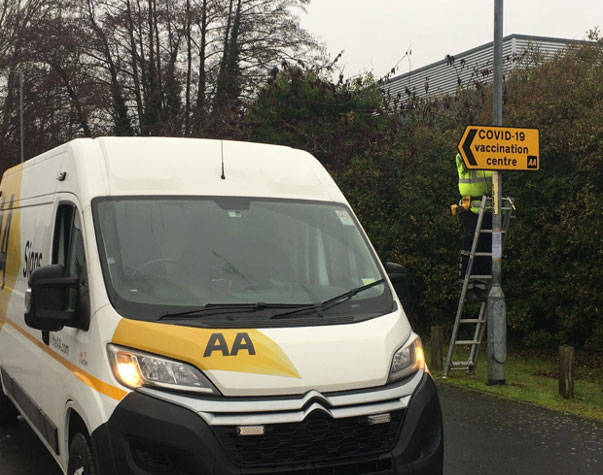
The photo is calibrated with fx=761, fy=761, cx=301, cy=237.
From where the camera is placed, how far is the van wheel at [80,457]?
→ 3.87 metres

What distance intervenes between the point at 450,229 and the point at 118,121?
64.4 feet

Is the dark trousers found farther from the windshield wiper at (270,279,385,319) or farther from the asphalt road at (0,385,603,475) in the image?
the windshield wiper at (270,279,385,319)

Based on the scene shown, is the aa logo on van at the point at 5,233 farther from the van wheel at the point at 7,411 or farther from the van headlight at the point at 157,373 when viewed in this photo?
the van headlight at the point at 157,373

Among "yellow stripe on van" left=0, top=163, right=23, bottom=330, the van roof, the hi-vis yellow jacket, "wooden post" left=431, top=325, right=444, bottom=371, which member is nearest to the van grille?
the van roof

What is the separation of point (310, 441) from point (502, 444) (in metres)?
3.19

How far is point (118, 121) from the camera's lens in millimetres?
28688

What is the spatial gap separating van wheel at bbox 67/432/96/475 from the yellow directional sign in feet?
18.8

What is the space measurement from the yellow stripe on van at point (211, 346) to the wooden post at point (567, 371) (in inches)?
203

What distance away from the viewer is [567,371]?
26.3 feet

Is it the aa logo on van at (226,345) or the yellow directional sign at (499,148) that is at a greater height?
the yellow directional sign at (499,148)

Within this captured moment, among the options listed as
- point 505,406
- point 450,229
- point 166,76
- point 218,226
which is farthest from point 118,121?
point 218,226

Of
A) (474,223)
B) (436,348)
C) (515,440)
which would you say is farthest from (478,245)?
(515,440)

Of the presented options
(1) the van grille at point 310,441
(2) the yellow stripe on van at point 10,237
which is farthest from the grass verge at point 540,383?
(2) the yellow stripe on van at point 10,237

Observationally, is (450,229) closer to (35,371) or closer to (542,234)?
(542,234)
